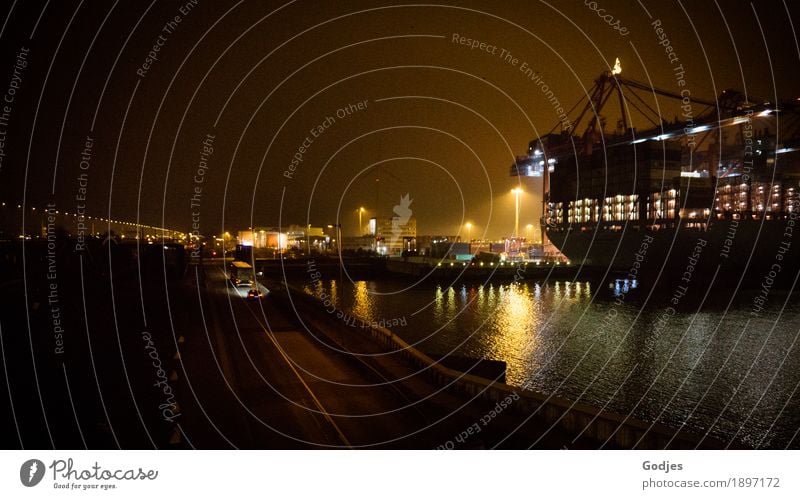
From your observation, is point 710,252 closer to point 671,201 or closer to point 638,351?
point 671,201

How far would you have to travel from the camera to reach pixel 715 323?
28859 mm

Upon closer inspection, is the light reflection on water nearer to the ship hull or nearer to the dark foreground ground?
the dark foreground ground

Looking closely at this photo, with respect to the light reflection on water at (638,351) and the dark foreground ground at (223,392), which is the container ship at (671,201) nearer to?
the light reflection on water at (638,351)

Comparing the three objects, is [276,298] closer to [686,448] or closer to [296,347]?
[296,347]

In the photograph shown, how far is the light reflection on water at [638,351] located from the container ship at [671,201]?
53.9 feet

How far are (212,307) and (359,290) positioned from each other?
954 inches

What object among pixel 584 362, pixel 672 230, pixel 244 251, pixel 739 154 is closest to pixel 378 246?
pixel 244 251

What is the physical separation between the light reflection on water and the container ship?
1644 centimetres

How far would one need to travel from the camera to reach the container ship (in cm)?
5500

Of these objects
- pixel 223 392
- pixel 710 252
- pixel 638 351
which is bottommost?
pixel 638 351

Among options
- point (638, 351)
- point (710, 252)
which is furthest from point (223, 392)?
point (710, 252)

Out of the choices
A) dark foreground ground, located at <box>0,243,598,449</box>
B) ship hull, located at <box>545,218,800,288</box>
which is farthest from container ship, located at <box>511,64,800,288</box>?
dark foreground ground, located at <box>0,243,598,449</box>

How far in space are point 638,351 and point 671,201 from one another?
47.2 meters

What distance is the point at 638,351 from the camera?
21.0 meters
